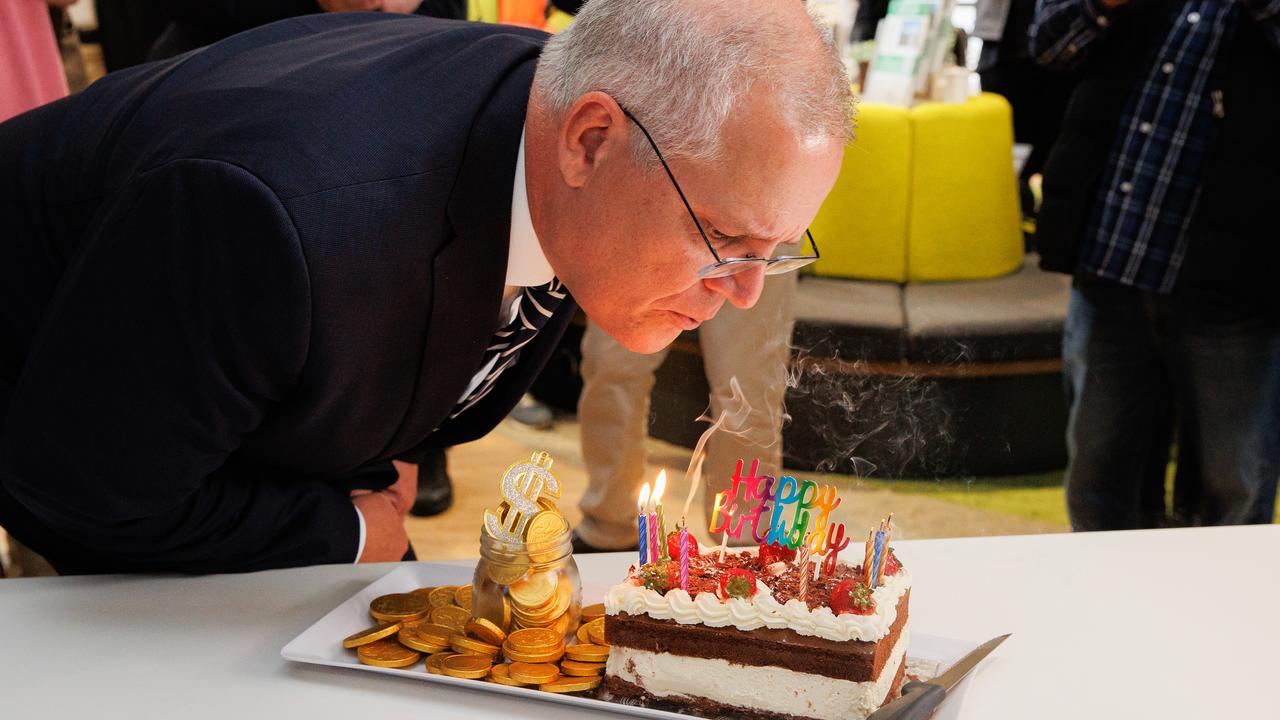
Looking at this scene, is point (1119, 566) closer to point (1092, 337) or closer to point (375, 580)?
point (375, 580)

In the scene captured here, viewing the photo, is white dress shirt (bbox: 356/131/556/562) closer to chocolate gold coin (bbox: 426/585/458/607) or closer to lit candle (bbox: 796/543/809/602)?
chocolate gold coin (bbox: 426/585/458/607)

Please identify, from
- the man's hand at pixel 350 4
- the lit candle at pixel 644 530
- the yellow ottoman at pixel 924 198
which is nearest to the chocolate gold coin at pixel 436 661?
the lit candle at pixel 644 530

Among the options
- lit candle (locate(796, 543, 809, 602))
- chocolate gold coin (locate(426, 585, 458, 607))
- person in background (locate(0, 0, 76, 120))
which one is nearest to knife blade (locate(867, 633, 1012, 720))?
lit candle (locate(796, 543, 809, 602))

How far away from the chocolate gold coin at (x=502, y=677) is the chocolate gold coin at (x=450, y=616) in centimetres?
9

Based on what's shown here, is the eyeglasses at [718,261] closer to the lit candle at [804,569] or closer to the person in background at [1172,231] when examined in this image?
the lit candle at [804,569]

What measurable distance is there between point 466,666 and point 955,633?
0.50 metres

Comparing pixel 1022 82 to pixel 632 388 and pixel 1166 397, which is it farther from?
pixel 632 388

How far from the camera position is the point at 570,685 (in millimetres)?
1067

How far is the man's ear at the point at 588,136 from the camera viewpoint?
114 cm

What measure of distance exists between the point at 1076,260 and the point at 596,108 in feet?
4.87

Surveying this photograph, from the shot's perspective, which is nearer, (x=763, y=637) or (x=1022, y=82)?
(x=763, y=637)

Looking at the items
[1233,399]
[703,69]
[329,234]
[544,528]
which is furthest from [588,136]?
[1233,399]

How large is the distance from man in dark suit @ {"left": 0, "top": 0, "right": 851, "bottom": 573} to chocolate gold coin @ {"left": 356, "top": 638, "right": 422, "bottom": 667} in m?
0.24

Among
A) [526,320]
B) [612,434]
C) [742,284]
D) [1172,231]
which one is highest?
[742,284]
